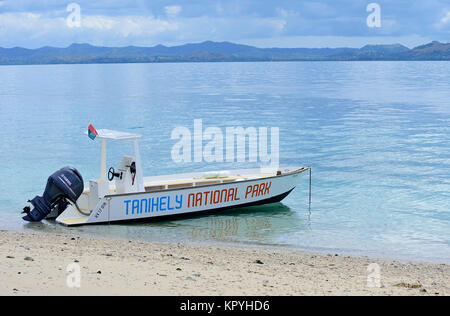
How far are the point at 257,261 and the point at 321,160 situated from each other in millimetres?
18155

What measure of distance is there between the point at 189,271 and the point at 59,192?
6.61m

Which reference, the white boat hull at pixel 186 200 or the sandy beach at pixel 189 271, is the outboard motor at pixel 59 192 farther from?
the sandy beach at pixel 189 271

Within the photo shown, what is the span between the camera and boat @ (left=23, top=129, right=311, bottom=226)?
16391 millimetres

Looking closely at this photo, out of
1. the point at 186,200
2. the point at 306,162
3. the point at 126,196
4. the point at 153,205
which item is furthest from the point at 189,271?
the point at 306,162

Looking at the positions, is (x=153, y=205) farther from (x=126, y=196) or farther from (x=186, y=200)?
(x=186, y=200)

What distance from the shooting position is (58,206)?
55.8ft

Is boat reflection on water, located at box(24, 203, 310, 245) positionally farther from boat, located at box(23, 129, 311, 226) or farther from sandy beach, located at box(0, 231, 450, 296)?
sandy beach, located at box(0, 231, 450, 296)

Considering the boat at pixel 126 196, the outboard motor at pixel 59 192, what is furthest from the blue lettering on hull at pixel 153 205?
the outboard motor at pixel 59 192

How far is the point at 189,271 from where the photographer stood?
35.6ft

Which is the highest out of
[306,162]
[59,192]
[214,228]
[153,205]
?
[59,192]

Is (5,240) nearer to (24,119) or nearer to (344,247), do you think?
(344,247)

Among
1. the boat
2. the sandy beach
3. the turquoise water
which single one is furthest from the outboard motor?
the sandy beach

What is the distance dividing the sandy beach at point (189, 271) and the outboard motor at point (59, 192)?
1.59 metres
